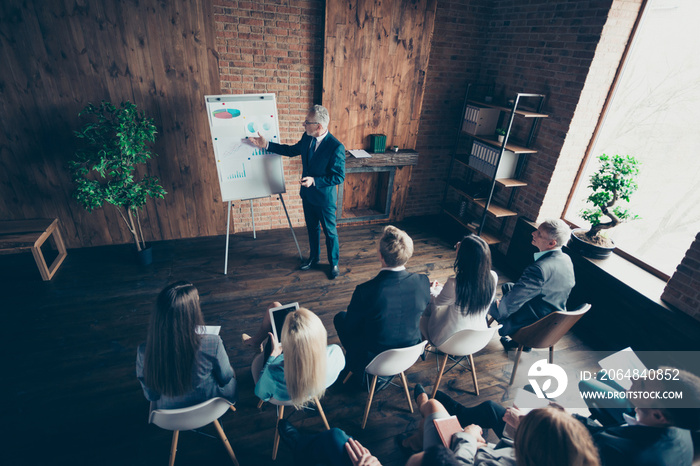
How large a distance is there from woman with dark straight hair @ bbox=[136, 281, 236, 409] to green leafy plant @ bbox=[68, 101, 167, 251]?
2368 millimetres

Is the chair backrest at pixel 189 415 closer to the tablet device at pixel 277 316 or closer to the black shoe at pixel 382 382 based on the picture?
the tablet device at pixel 277 316

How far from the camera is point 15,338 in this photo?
319cm

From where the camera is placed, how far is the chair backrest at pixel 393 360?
2244 mm

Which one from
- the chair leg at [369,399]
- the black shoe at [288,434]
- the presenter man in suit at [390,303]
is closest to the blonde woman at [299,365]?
the black shoe at [288,434]

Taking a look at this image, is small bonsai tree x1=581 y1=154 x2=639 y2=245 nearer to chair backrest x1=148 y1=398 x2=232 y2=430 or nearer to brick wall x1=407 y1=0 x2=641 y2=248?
brick wall x1=407 y1=0 x2=641 y2=248

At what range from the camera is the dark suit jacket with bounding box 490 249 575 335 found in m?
2.75

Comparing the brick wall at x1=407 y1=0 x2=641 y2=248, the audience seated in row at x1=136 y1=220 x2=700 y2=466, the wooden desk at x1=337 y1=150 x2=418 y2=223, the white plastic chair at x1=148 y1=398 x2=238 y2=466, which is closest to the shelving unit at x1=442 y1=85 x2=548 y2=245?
the brick wall at x1=407 y1=0 x2=641 y2=248

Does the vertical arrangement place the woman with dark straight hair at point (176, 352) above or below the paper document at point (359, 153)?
below

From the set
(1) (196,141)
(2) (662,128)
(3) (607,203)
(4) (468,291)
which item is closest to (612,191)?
(3) (607,203)

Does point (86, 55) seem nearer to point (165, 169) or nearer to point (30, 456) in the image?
point (165, 169)

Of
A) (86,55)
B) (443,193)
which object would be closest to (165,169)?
(86,55)

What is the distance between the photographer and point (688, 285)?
2984 mm

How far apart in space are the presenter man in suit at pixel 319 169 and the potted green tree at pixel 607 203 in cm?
257

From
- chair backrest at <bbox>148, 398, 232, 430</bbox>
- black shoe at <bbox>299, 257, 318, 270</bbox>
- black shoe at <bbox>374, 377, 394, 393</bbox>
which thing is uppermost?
chair backrest at <bbox>148, 398, 232, 430</bbox>
